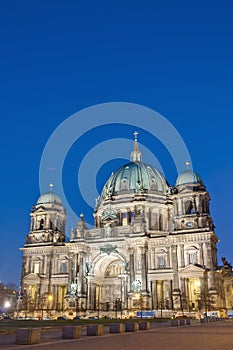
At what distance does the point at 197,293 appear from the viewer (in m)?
63.8

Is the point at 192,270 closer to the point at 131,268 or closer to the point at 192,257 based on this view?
the point at 192,257

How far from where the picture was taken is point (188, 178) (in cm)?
7444

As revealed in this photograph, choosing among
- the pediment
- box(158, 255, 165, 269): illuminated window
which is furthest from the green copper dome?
the pediment

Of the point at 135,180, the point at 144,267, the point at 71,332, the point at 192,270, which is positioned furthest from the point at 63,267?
the point at 71,332

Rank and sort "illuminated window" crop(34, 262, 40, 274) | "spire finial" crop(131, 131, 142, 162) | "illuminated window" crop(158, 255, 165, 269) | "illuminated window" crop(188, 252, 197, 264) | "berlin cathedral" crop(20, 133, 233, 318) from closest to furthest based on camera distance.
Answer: "berlin cathedral" crop(20, 133, 233, 318) → "illuminated window" crop(188, 252, 197, 264) → "illuminated window" crop(158, 255, 165, 269) → "illuminated window" crop(34, 262, 40, 274) → "spire finial" crop(131, 131, 142, 162)

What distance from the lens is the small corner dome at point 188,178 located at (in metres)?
73.9

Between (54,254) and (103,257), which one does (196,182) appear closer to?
(103,257)

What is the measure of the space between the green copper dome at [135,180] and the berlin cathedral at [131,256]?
0.29m

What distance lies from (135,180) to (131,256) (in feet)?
69.0

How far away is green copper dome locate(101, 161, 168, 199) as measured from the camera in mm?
84500

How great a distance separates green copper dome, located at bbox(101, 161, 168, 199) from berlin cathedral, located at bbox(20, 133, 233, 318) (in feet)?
0.95

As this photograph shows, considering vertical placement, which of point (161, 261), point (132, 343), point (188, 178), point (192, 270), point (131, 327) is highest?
point (188, 178)

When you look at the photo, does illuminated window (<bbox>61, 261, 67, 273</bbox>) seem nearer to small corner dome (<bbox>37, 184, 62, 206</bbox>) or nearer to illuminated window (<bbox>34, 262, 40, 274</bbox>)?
illuminated window (<bbox>34, 262, 40, 274</bbox>)

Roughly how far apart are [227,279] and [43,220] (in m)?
39.3
